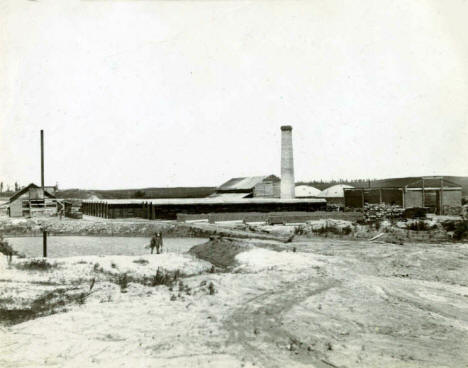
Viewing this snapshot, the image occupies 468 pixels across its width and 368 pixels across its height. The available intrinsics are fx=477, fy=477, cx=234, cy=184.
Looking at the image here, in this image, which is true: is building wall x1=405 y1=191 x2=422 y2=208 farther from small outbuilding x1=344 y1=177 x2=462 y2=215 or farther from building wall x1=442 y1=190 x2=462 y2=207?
building wall x1=442 y1=190 x2=462 y2=207

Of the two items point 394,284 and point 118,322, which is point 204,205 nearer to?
point 394,284

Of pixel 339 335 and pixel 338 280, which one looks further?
pixel 338 280

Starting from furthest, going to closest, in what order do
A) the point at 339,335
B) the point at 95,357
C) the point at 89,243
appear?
the point at 89,243, the point at 339,335, the point at 95,357

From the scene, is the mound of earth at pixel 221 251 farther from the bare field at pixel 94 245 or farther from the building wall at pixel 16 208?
the building wall at pixel 16 208

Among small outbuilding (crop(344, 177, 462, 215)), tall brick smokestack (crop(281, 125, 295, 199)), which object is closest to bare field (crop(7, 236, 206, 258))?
tall brick smokestack (crop(281, 125, 295, 199))

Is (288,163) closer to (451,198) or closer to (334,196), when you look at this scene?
(334,196)

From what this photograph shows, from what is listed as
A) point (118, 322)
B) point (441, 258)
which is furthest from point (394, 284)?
point (118, 322)

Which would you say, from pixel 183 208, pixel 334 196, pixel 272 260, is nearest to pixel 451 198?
pixel 334 196

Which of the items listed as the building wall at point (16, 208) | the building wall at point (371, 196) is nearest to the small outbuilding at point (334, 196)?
the building wall at point (371, 196)
